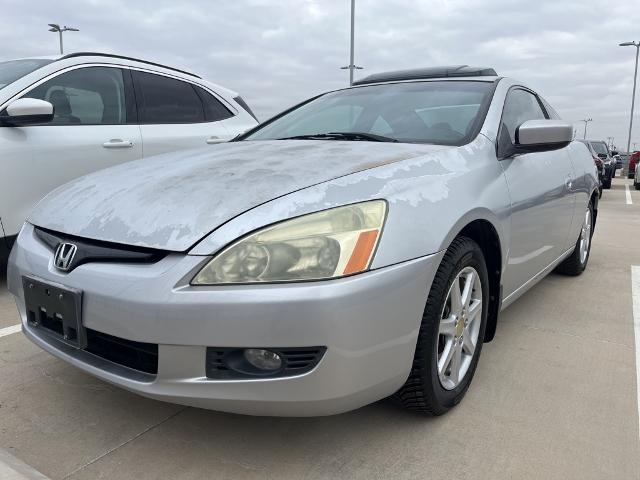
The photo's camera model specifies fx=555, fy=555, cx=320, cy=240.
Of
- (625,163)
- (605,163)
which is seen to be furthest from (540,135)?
(625,163)

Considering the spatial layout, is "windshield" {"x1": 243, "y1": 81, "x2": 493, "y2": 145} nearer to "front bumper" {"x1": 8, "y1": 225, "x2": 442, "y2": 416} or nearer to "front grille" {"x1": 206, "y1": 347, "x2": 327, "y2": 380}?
"front bumper" {"x1": 8, "y1": 225, "x2": 442, "y2": 416}

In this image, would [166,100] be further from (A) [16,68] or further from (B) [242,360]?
(B) [242,360]

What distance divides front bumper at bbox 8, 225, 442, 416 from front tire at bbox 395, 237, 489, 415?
4.6 inches

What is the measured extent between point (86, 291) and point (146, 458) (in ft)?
1.96

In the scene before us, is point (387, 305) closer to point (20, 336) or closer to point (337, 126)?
point (337, 126)

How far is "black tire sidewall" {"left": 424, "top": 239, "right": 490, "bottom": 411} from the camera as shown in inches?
75.2

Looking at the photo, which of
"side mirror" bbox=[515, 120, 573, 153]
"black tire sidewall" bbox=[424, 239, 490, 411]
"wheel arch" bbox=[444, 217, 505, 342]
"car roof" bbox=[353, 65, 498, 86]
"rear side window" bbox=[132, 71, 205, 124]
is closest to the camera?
"black tire sidewall" bbox=[424, 239, 490, 411]

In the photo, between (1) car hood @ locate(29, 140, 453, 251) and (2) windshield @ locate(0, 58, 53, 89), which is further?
(2) windshield @ locate(0, 58, 53, 89)

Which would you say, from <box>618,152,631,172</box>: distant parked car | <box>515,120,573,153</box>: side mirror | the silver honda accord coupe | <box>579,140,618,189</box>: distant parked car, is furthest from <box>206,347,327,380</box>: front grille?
<box>618,152,631,172</box>: distant parked car

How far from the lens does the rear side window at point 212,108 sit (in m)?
4.92

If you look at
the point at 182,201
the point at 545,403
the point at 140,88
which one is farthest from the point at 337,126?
the point at 140,88

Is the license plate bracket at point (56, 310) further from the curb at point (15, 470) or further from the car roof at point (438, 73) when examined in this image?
the car roof at point (438, 73)

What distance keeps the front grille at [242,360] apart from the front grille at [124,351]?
186mm

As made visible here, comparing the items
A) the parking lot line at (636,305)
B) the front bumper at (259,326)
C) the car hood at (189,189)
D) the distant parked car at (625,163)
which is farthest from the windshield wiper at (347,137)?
the distant parked car at (625,163)
